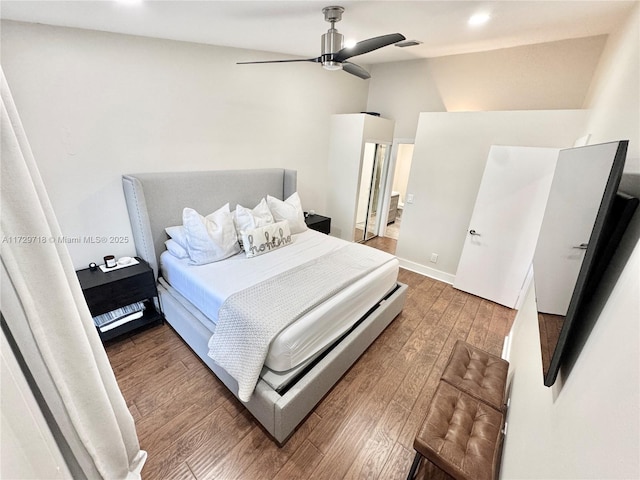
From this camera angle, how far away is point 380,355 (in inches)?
95.6

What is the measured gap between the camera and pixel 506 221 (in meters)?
3.07

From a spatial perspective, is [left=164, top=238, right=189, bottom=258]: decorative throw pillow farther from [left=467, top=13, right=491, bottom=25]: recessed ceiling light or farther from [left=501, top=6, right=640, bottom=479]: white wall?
[left=467, top=13, right=491, bottom=25]: recessed ceiling light

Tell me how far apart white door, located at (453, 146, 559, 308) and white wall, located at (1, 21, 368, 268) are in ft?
9.34

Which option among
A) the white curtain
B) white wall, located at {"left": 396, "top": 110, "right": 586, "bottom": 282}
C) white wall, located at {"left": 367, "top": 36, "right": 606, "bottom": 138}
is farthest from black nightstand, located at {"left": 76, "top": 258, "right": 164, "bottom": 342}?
white wall, located at {"left": 367, "top": 36, "right": 606, "bottom": 138}

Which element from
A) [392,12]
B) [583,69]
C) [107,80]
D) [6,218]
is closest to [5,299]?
[6,218]

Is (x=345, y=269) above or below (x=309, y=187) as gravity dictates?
below

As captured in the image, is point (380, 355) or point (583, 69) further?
point (583, 69)

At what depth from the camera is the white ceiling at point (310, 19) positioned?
1.79m

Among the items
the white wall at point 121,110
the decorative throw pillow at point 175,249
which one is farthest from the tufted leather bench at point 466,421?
the white wall at point 121,110

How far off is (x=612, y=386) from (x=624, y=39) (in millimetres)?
2826

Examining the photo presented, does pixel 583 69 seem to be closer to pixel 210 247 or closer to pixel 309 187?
pixel 309 187

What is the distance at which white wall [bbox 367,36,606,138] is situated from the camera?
117 inches

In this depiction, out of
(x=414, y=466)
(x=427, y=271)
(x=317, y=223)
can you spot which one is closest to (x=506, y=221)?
(x=427, y=271)

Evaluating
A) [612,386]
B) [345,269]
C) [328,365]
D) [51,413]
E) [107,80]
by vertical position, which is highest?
[107,80]
